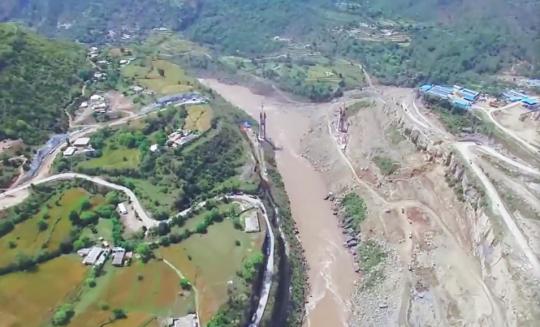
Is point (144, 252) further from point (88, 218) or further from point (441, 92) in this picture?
point (441, 92)

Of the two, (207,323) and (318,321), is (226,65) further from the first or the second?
(207,323)

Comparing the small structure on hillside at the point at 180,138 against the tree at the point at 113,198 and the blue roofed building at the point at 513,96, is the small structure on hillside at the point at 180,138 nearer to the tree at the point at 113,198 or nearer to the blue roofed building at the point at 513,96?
the tree at the point at 113,198

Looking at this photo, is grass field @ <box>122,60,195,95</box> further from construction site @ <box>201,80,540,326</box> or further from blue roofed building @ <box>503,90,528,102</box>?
blue roofed building @ <box>503,90,528,102</box>

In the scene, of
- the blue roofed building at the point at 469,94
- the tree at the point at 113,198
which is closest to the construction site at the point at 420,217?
the blue roofed building at the point at 469,94

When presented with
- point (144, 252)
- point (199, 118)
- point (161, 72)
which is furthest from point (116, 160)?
point (161, 72)

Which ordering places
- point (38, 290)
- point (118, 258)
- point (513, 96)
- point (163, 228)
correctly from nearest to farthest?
point (38, 290), point (118, 258), point (163, 228), point (513, 96)

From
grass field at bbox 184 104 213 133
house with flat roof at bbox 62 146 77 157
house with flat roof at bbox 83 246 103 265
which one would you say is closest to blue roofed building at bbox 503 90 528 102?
grass field at bbox 184 104 213 133
